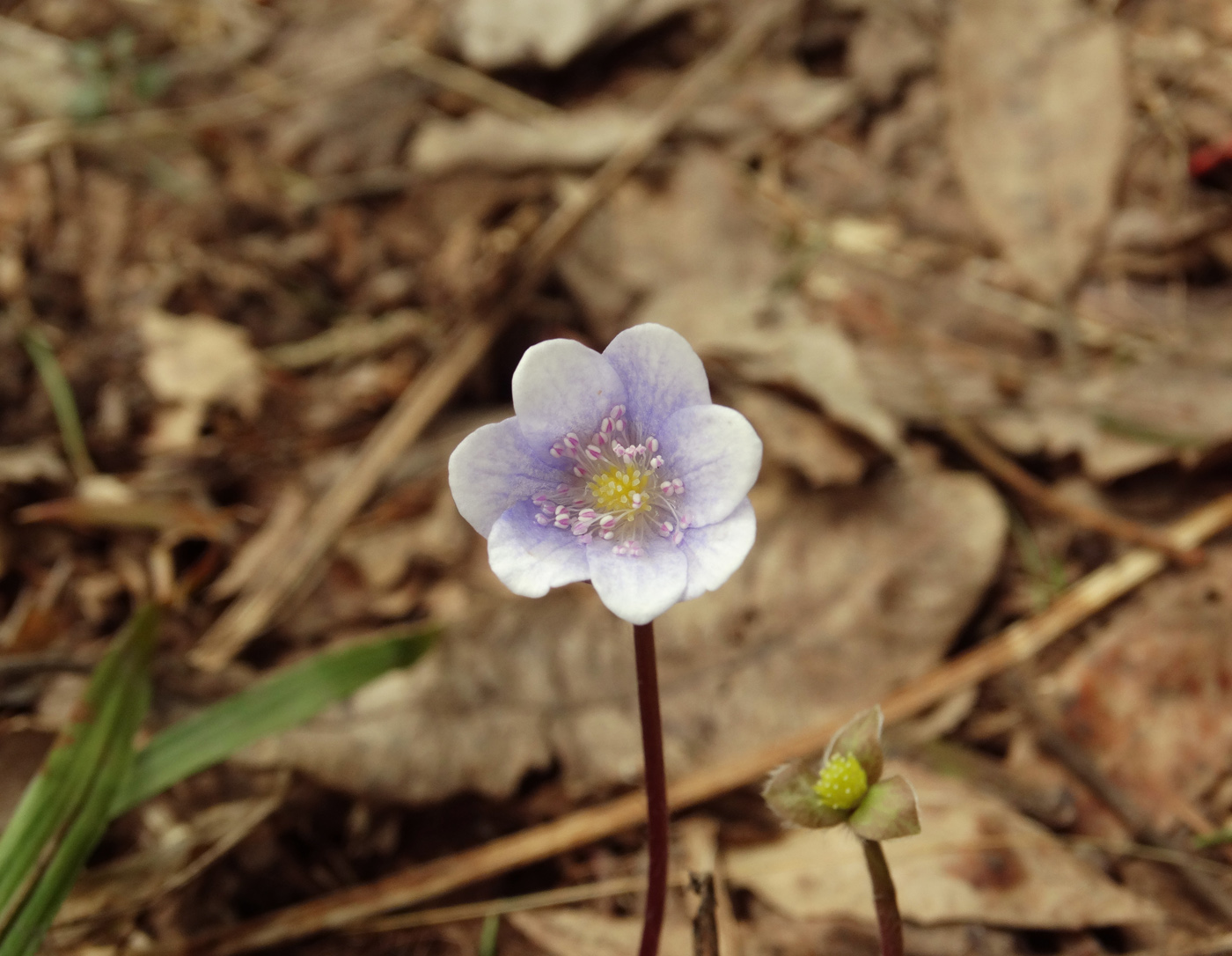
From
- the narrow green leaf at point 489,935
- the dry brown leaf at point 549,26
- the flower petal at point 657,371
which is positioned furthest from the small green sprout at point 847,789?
the dry brown leaf at point 549,26

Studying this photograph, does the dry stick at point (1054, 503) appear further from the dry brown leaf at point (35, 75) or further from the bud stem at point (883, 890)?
the dry brown leaf at point (35, 75)

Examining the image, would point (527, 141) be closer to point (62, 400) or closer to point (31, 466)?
point (62, 400)

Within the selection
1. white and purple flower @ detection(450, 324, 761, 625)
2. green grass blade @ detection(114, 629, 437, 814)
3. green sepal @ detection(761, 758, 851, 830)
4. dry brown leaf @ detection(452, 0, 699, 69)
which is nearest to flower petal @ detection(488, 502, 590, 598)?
white and purple flower @ detection(450, 324, 761, 625)

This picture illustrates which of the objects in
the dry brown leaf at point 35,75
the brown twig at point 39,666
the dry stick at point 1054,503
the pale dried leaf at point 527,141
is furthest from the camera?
the dry brown leaf at point 35,75

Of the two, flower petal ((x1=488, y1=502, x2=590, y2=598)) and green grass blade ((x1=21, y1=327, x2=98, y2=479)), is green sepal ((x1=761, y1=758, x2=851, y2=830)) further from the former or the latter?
green grass blade ((x1=21, y1=327, x2=98, y2=479))

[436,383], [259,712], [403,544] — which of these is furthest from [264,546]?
[259,712]

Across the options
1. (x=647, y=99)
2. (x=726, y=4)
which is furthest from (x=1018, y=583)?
(x=726, y=4)
